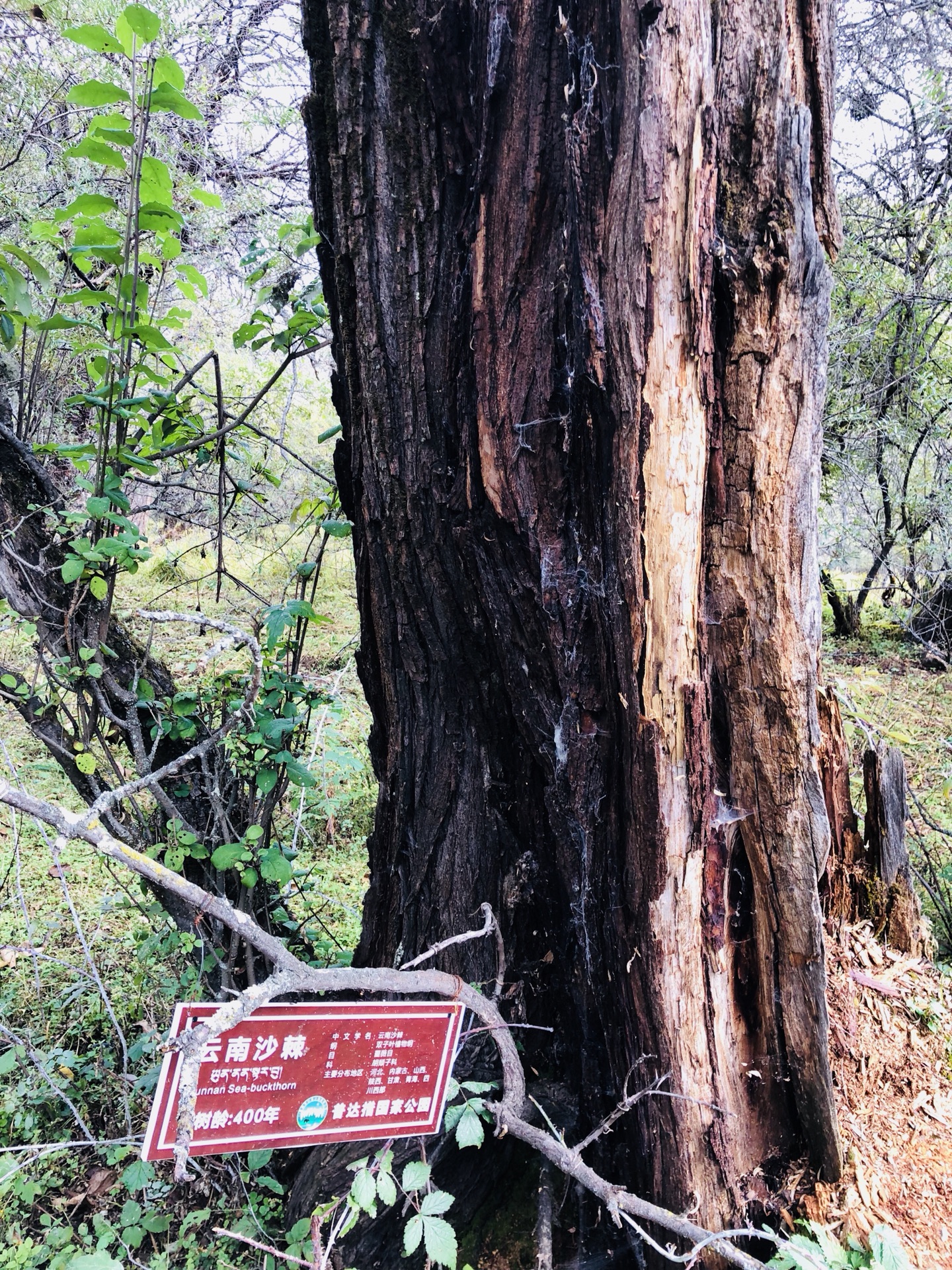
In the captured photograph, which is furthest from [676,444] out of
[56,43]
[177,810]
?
[56,43]

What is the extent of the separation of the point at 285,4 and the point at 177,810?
209 inches

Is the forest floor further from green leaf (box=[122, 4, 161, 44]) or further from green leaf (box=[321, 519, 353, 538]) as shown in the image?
green leaf (box=[122, 4, 161, 44])

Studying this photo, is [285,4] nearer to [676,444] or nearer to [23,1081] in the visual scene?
[676,444]

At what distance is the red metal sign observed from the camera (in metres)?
1.27

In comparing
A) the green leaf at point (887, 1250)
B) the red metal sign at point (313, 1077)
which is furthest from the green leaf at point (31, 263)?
the green leaf at point (887, 1250)

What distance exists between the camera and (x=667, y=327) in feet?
4.13

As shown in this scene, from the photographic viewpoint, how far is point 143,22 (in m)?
1.39

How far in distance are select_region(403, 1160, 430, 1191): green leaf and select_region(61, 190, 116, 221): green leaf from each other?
1988mm

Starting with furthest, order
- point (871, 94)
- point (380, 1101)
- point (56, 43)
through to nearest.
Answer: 1. point (871, 94)
2. point (56, 43)
3. point (380, 1101)

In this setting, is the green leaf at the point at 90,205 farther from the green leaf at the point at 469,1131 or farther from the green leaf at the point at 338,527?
the green leaf at the point at 469,1131

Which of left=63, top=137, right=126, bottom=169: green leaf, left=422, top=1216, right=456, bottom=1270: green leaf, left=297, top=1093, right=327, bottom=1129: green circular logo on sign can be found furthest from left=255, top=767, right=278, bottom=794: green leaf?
left=63, top=137, right=126, bottom=169: green leaf

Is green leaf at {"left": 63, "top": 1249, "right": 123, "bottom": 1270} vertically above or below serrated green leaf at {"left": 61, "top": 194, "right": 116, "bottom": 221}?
below

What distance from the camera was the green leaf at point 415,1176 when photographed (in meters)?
1.35

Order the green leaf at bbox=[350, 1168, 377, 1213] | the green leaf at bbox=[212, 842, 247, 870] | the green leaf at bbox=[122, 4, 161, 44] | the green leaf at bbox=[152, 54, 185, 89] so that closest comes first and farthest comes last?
the green leaf at bbox=[350, 1168, 377, 1213], the green leaf at bbox=[122, 4, 161, 44], the green leaf at bbox=[152, 54, 185, 89], the green leaf at bbox=[212, 842, 247, 870]
